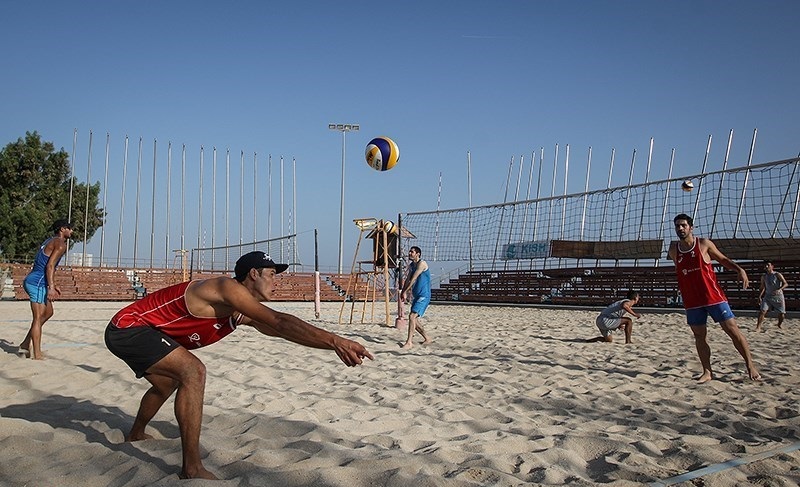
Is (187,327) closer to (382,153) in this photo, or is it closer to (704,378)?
(704,378)

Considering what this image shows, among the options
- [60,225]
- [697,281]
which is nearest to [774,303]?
[697,281]

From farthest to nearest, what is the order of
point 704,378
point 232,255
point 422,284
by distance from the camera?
point 232,255 < point 422,284 < point 704,378

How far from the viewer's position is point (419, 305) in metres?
7.78

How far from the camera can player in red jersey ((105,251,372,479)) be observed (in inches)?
101

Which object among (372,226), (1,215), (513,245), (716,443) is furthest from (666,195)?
(1,215)

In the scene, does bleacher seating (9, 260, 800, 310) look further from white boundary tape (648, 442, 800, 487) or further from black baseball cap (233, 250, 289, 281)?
white boundary tape (648, 442, 800, 487)

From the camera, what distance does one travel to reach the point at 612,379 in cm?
503

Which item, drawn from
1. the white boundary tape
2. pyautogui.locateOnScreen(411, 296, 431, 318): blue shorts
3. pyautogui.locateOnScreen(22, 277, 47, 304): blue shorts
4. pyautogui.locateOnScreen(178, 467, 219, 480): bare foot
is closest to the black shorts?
pyautogui.locateOnScreen(178, 467, 219, 480): bare foot

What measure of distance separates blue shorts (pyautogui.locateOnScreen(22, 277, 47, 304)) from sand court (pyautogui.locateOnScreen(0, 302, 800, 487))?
0.59m

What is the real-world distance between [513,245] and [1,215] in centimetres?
2202

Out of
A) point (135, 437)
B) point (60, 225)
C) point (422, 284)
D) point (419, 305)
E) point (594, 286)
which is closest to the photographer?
point (135, 437)

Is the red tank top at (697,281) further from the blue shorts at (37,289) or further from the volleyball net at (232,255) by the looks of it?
the volleyball net at (232,255)

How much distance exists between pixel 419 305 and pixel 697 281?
11.7 ft

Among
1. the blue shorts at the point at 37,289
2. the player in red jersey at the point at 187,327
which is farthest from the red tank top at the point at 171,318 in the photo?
the blue shorts at the point at 37,289
